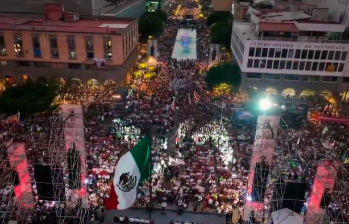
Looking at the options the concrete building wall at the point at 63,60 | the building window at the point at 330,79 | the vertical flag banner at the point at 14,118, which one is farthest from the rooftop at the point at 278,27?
the vertical flag banner at the point at 14,118

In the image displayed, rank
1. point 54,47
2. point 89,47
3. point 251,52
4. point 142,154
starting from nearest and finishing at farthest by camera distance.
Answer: point 142,154 → point 251,52 → point 89,47 → point 54,47

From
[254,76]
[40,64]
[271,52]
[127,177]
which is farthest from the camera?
[40,64]

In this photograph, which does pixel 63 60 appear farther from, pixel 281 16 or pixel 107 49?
pixel 281 16

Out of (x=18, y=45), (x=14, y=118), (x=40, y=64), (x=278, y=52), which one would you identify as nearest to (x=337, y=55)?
(x=278, y=52)

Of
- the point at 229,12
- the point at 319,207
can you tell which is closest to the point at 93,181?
the point at 319,207

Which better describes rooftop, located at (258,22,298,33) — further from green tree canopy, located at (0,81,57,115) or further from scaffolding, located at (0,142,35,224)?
scaffolding, located at (0,142,35,224)

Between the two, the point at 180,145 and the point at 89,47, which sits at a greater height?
the point at 89,47

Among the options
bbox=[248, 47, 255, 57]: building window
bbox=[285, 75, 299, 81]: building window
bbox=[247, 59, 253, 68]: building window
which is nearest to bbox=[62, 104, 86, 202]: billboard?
bbox=[248, 47, 255, 57]: building window
